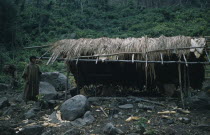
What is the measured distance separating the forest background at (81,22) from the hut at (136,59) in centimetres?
933

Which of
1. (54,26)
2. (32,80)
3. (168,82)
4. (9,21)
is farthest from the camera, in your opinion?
(54,26)

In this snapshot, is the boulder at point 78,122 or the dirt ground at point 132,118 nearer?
the dirt ground at point 132,118

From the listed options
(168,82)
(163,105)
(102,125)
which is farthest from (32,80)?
(168,82)

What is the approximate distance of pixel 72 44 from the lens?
8688mm

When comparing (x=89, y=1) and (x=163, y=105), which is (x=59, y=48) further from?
(x=89, y=1)

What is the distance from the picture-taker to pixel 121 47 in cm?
830

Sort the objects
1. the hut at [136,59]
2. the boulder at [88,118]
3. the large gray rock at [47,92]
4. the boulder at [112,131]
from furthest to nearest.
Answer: the large gray rock at [47,92] → the hut at [136,59] → the boulder at [88,118] → the boulder at [112,131]

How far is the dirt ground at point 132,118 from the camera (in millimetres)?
5675

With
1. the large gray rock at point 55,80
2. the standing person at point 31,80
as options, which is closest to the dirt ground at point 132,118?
the standing person at point 31,80

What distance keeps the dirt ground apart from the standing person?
0.52 metres

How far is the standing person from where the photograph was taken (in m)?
8.14

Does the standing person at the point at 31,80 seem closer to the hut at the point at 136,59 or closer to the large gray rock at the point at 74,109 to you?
the hut at the point at 136,59

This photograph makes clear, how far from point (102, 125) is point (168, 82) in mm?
4187

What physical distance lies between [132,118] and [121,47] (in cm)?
293
